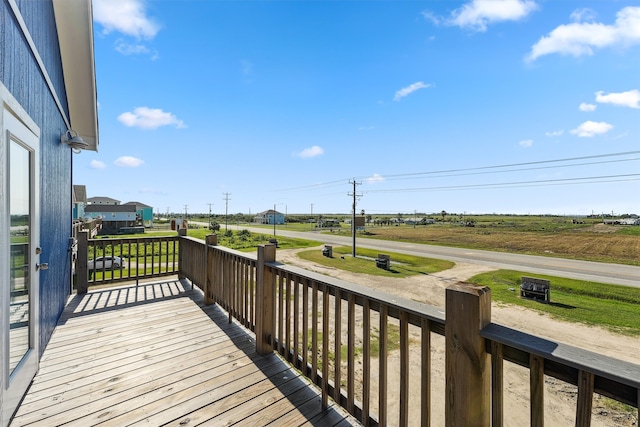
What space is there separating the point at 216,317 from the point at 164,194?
10441cm

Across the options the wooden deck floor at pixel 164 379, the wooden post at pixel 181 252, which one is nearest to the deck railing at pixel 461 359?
the wooden deck floor at pixel 164 379

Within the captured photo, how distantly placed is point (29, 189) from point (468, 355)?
11.5 ft

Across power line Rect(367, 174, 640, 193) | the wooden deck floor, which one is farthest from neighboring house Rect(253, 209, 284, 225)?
the wooden deck floor

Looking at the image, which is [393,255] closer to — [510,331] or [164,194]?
[510,331]

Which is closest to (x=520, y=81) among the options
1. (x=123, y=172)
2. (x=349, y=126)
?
(x=349, y=126)

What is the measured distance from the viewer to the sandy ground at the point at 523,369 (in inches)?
153

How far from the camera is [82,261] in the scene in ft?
15.9

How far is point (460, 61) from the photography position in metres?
11.4

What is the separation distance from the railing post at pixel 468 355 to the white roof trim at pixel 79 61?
6.30m

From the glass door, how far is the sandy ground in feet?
9.24

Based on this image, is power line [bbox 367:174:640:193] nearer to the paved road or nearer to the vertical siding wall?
the paved road

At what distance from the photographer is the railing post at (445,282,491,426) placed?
1.17 meters

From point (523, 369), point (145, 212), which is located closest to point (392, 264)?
point (523, 369)

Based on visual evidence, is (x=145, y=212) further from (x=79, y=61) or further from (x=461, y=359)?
(x=461, y=359)
